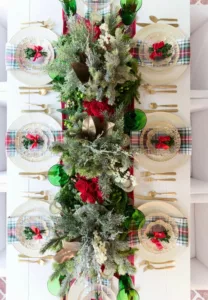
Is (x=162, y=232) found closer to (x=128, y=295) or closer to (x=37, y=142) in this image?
(x=128, y=295)

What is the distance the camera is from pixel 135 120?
1.42 m

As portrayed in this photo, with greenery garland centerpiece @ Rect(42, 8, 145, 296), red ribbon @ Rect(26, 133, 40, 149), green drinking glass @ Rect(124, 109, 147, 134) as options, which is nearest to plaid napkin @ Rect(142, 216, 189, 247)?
greenery garland centerpiece @ Rect(42, 8, 145, 296)

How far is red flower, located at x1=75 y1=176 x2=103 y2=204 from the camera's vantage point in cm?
125

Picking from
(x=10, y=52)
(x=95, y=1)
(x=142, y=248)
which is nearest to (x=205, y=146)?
(x=142, y=248)

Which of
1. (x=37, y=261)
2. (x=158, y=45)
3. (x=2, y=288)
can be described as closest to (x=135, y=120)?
(x=158, y=45)

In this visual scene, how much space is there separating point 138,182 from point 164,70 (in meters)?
0.56

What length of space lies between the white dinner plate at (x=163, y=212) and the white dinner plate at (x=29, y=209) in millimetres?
465

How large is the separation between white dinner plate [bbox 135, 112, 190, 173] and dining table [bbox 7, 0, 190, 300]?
32mm

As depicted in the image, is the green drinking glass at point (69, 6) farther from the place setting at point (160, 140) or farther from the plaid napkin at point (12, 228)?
the plaid napkin at point (12, 228)

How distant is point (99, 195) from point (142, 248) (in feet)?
1.28

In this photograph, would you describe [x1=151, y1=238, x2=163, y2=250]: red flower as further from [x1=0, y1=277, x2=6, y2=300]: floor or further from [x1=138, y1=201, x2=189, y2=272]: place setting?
[x1=0, y1=277, x2=6, y2=300]: floor

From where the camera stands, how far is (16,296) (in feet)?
4.86

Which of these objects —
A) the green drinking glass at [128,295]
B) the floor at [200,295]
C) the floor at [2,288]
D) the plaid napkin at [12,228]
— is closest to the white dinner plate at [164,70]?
the plaid napkin at [12,228]

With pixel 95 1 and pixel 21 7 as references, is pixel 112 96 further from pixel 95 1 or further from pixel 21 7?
pixel 21 7
